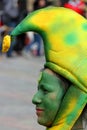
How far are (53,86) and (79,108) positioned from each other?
0.21 meters

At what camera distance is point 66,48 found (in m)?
3.50

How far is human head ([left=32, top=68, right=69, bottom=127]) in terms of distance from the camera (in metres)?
3.51

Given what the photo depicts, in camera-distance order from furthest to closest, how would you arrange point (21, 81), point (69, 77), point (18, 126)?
point (21, 81) → point (18, 126) → point (69, 77)

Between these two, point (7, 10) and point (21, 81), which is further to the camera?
point (7, 10)

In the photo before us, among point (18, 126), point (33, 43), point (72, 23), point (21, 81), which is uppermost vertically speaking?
point (72, 23)

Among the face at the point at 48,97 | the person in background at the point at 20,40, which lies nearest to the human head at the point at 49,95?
the face at the point at 48,97

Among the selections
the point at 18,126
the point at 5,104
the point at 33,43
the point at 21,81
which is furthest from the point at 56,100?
the point at 33,43

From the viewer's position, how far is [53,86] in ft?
11.6

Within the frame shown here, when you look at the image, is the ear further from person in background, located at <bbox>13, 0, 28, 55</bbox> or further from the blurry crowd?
person in background, located at <bbox>13, 0, 28, 55</bbox>

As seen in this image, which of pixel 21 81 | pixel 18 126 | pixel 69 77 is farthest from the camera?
pixel 21 81

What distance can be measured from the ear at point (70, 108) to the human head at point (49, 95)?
0.03m

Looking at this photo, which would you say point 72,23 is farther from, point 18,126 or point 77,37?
point 18,126

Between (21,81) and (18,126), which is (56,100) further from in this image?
(21,81)

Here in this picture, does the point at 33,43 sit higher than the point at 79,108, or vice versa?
the point at 79,108
